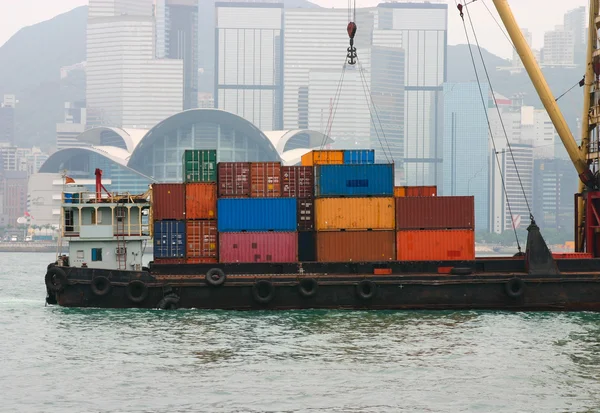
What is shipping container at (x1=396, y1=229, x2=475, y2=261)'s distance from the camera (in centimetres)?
4841

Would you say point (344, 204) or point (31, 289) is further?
point (31, 289)

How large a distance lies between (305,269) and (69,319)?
37.2 feet

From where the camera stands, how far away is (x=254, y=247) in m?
48.5

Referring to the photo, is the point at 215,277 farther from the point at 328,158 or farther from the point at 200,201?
the point at 328,158

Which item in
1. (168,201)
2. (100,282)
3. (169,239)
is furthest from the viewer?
(168,201)

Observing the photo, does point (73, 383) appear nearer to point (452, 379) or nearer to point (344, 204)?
point (452, 379)

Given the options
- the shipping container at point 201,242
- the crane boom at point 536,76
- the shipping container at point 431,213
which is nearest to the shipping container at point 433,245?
the shipping container at point 431,213

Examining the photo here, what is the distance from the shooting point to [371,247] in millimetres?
48562

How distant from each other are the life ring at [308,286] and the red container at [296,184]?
189 inches

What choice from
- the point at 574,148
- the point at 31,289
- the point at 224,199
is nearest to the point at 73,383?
the point at 224,199

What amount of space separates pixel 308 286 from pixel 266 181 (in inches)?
232

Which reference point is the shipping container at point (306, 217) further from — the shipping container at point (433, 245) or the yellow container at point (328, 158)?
the shipping container at point (433, 245)

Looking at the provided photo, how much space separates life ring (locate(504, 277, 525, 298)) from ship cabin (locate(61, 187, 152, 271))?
1749cm

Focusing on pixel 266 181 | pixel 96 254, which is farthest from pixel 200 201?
pixel 96 254
